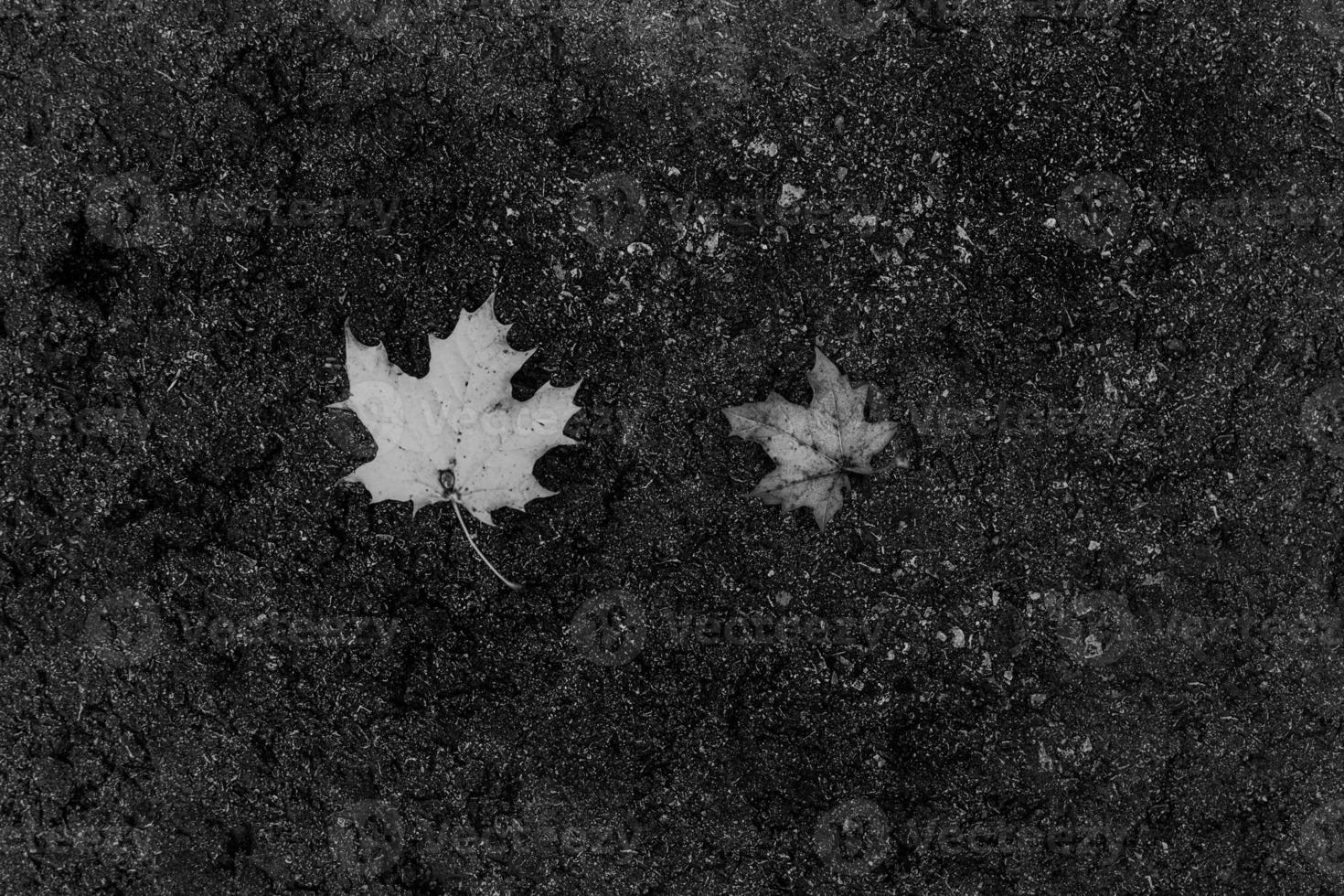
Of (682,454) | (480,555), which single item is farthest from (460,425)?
(682,454)

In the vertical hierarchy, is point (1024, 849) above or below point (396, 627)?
below

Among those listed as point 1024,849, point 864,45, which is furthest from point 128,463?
point 1024,849

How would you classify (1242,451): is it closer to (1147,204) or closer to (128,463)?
(1147,204)

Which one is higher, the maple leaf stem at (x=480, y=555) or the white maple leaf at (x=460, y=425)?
the white maple leaf at (x=460, y=425)

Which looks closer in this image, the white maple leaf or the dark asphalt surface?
the white maple leaf

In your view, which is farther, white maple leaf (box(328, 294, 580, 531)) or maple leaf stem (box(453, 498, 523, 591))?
maple leaf stem (box(453, 498, 523, 591))

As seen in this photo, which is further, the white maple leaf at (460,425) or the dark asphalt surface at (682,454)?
the dark asphalt surface at (682,454)

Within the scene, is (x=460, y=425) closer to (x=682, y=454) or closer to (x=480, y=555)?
(x=480, y=555)

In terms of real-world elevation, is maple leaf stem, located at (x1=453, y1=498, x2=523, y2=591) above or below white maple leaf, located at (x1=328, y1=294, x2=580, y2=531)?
Result: below
